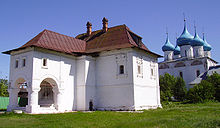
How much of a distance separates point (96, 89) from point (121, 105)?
2.75m

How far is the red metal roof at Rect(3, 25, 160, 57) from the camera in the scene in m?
17.6

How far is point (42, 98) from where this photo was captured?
1936 cm

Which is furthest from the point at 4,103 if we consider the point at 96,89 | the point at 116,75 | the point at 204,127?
the point at 204,127

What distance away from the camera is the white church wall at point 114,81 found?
17469mm

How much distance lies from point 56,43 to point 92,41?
401 centimetres

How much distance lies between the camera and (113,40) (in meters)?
19.5

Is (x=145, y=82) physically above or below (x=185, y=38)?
below

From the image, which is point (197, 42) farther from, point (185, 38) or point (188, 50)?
point (185, 38)

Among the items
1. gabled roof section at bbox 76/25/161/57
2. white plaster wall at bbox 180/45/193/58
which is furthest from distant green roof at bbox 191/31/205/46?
gabled roof section at bbox 76/25/161/57

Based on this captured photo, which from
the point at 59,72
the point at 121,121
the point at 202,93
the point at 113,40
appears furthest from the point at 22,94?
the point at 202,93

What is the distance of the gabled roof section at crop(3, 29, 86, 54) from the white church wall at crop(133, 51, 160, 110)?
211 inches

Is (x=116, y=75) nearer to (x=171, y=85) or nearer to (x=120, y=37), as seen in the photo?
(x=120, y=37)

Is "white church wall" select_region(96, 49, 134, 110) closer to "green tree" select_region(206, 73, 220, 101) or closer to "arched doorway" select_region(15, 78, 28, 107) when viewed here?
"arched doorway" select_region(15, 78, 28, 107)

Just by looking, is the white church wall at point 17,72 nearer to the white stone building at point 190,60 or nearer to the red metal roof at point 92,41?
the red metal roof at point 92,41
